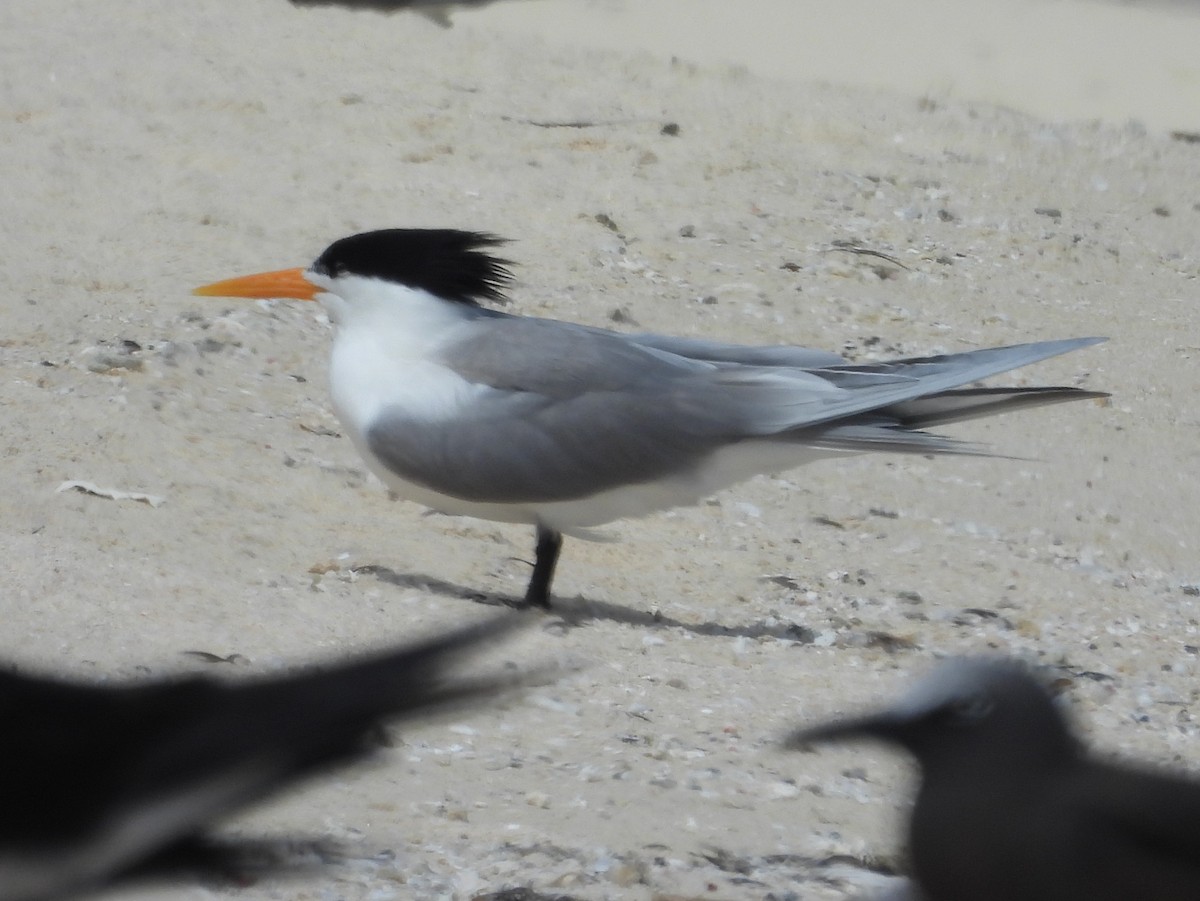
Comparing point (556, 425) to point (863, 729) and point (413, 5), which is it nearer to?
point (863, 729)

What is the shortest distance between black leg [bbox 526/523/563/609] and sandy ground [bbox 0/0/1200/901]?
0.26ft

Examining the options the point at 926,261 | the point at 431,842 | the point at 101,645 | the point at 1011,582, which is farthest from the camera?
the point at 926,261

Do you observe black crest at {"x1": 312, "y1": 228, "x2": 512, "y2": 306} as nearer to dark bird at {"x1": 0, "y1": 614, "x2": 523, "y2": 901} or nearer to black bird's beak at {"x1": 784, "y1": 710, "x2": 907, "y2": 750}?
black bird's beak at {"x1": 784, "y1": 710, "x2": 907, "y2": 750}

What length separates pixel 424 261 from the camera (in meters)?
4.82

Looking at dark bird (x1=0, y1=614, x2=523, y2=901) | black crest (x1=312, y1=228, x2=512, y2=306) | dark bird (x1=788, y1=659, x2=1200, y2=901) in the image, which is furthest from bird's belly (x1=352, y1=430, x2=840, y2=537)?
dark bird (x1=0, y1=614, x2=523, y2=901)

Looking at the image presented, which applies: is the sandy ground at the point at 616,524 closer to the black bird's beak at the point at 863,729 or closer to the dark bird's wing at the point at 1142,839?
the black bird's beak at the point at 863,729

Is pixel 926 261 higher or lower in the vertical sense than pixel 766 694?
higher

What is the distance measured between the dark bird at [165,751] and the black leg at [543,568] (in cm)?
256

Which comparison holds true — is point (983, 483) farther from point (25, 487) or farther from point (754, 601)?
point (25, 487)

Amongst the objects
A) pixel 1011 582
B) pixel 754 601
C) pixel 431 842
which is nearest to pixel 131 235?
pixel 754 601

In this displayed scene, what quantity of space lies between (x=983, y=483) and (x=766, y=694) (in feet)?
7.02

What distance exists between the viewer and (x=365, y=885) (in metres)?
2.88

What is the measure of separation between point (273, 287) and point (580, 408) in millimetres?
997

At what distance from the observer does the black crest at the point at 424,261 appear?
482 cm
